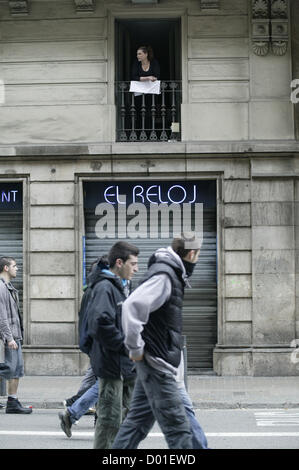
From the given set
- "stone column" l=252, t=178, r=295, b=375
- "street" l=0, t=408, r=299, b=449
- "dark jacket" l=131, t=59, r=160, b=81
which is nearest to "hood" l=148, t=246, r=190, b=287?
"street" l=0, t=408, r=299, b=449

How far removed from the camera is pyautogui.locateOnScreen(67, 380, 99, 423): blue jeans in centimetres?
880

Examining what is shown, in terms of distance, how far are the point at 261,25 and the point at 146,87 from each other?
2245 millimetres

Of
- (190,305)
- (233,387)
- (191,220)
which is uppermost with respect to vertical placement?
(191,220)

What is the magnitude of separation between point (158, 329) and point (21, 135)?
933 cm

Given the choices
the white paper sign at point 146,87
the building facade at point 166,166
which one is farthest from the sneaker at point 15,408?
the white paper sign at point 146,87

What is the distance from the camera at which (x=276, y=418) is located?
33.9 feet

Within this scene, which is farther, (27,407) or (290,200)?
(290,200)

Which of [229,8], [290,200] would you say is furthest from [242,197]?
[229,8]

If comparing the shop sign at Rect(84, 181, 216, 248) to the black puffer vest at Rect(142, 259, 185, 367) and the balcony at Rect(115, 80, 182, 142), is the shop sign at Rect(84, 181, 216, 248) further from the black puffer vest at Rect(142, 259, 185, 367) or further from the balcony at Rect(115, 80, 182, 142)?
the black puffer vest at Rect(142, 259, 185, 367)

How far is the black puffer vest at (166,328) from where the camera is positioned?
6.31 m

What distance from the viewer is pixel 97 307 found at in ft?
22.9
